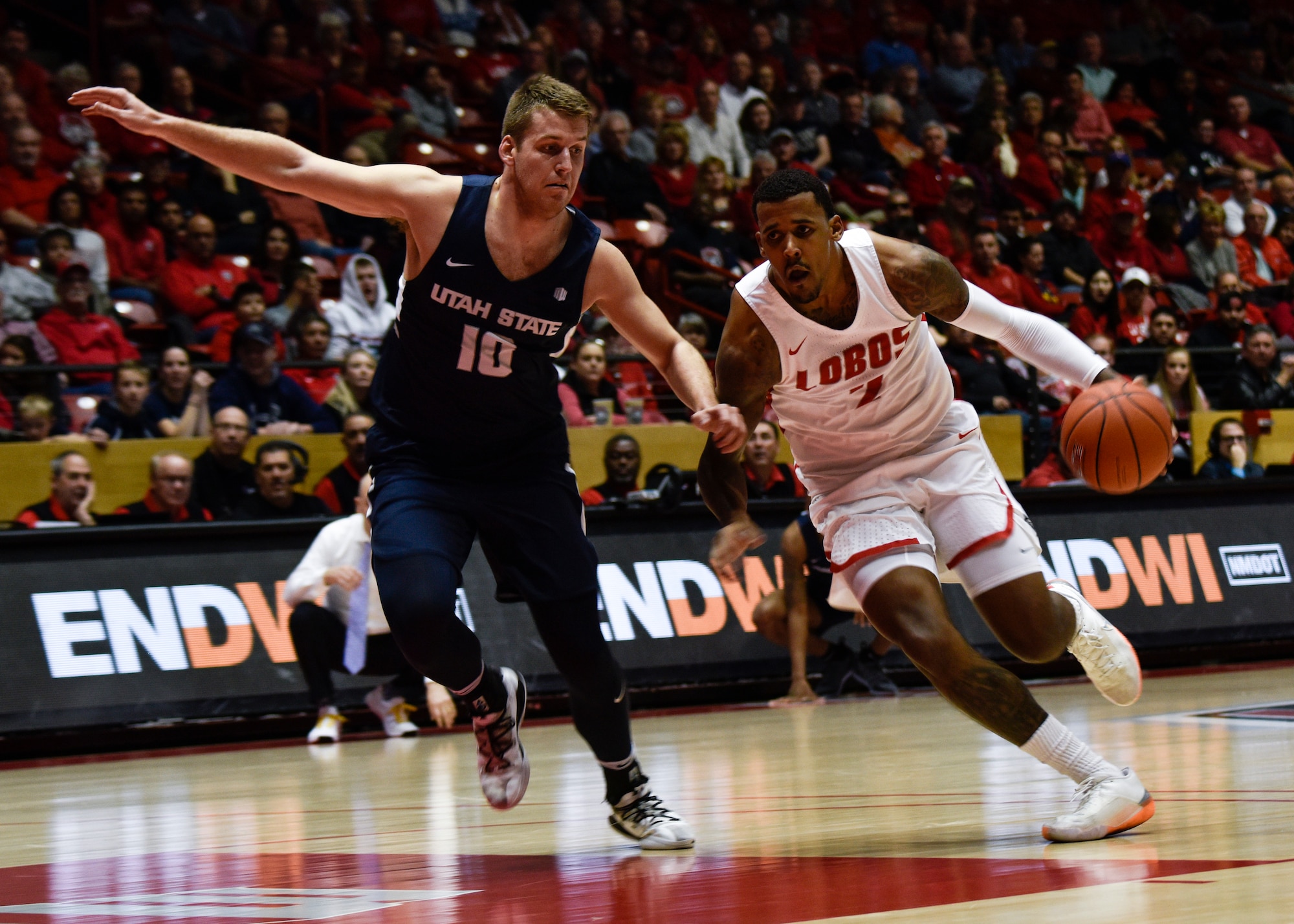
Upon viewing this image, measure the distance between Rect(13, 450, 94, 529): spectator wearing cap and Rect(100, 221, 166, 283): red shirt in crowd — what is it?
290 cm

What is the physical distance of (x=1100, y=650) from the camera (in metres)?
5.24

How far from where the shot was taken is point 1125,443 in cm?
509

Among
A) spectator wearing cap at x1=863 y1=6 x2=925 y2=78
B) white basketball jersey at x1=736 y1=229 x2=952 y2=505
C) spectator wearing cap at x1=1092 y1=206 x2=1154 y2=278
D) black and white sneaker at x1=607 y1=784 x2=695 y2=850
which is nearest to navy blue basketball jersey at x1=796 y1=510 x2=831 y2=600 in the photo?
white basketball jersey at x1=736 y1=229 x2=952 y2=505

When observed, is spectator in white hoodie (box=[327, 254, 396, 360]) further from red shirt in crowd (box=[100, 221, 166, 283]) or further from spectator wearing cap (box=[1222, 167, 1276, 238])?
spectator wearing cap (box=[1222, 167, 1276, 238])

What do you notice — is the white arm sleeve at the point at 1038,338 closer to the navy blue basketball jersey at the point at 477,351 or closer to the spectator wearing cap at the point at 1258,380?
the navy blue basketball jersey at the point at 477,351

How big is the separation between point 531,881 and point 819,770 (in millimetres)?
2717

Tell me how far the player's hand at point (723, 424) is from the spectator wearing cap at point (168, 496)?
562 centimetres

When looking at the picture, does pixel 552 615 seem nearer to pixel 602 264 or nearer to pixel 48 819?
pixel 602 264

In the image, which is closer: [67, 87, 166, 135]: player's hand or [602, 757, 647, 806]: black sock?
[67, 87, 166, 135]: player's hand

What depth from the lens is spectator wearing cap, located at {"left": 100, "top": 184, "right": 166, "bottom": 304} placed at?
466 inches

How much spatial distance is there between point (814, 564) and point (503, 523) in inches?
218

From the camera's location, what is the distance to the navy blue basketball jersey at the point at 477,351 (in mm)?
4672

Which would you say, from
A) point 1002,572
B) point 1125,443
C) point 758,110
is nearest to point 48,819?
point 1002,572

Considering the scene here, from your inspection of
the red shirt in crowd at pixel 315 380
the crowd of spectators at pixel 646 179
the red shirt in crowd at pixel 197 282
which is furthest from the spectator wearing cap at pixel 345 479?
the red shirt in crowd at pixel 197 282
